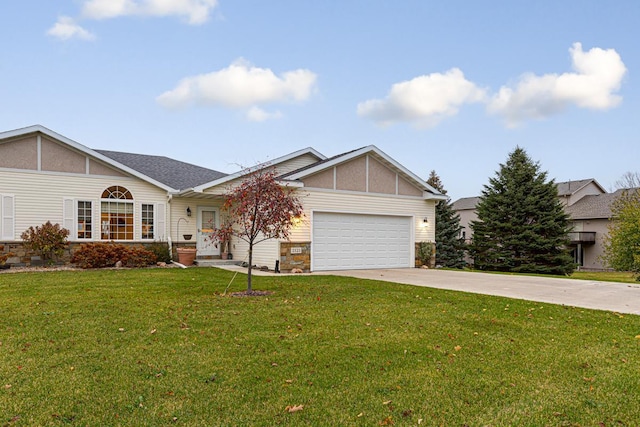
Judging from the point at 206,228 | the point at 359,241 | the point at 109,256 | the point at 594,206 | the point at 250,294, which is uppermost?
the point at 594,206

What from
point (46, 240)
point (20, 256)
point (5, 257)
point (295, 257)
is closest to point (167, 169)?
point (46, 240)

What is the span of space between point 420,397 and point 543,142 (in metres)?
23.6

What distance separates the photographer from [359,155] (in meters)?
15.3

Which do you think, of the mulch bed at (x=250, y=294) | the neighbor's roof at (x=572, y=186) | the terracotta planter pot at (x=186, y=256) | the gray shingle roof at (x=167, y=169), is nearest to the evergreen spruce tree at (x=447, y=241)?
the neighbor's roof at (x=572, y=186)

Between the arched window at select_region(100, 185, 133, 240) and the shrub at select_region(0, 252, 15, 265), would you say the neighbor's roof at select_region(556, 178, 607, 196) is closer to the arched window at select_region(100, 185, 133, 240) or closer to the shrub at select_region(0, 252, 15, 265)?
the arched window at select_region(100, 185, 133, 240)

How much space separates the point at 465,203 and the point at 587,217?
445 inches

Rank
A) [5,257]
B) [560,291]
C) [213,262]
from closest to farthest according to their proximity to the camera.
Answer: [560,291]
[5,257]
[213,262]

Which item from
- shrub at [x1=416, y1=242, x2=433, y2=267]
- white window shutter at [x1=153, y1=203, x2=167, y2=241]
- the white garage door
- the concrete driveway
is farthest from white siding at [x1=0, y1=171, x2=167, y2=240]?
shrub at [x1=416, y1=242, x2=433, y2=267]

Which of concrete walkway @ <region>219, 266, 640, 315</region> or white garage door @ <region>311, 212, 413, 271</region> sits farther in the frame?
white garage door @ <region>311, 212, 413, 271</region>

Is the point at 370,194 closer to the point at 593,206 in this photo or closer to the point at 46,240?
the point at 46,240

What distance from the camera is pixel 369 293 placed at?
878cm

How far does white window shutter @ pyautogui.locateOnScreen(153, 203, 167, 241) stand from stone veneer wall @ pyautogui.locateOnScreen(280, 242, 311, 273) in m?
5.36

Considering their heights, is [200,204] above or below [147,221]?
above

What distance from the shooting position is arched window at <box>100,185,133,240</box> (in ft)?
50.2
